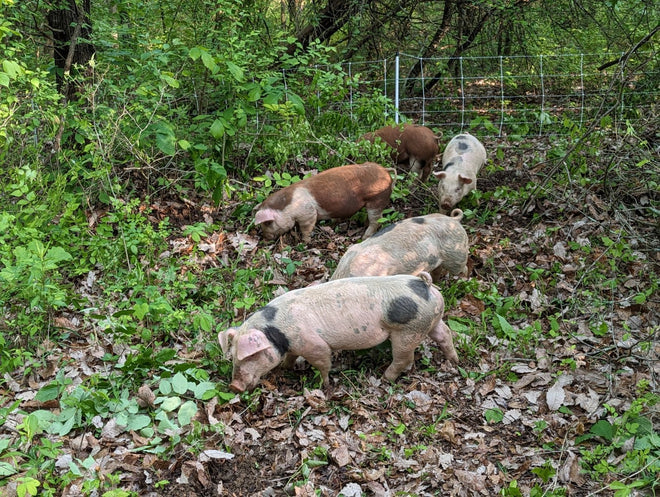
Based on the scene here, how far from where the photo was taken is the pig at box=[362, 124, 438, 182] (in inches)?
307

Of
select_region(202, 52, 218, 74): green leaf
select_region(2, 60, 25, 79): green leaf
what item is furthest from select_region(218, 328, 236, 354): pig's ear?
select_region(202, 52, 218, 74): green leaf

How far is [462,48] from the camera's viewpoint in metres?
10.9

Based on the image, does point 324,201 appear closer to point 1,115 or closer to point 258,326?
point 258,326

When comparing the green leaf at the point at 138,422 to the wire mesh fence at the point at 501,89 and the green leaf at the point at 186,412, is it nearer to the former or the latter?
the green leaf at the point at 186,412

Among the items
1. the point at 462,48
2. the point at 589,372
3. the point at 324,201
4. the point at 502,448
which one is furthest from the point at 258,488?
the point at 462,48

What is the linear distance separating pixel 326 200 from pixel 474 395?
288cm

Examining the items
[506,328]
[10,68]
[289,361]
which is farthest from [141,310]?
[506,328]

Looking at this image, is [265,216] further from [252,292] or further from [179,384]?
[179,384]

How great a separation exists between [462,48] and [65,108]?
7051 mm

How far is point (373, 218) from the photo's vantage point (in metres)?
6.93

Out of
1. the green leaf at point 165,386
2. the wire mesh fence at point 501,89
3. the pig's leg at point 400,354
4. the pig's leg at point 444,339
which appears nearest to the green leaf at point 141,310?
the green leaf at point 165,386

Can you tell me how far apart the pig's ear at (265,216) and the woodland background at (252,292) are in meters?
0.27

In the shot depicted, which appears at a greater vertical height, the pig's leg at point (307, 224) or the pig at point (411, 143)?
the pig at point (411, 143)

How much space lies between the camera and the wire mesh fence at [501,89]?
31.1 feet
